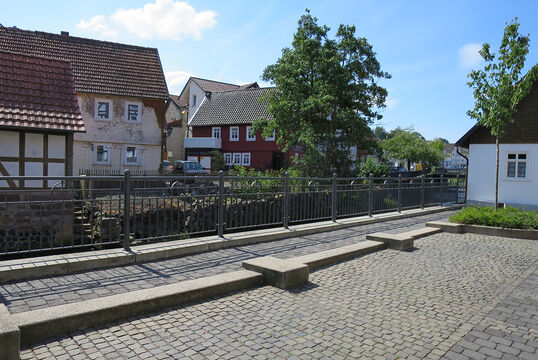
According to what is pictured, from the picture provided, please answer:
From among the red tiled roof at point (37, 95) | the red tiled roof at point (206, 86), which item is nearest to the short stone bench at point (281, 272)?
the red tiled roof at point (37, 95)

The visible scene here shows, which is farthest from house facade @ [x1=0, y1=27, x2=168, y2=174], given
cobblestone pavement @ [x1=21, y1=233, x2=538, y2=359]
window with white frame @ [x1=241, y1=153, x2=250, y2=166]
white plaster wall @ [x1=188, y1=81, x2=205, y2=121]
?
white plaster wall @ [x1=188, y1=81, x2=205, y2=121]

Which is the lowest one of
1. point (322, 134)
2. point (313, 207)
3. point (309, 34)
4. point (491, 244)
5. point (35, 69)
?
point (491, 244)

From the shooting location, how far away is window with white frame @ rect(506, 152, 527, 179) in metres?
20.2

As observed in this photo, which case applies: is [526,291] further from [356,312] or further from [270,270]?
[270,270]

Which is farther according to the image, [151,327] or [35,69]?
[35,69]

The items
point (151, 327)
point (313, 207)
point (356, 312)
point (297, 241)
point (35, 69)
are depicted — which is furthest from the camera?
point (35, 69)

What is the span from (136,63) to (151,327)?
28.4m

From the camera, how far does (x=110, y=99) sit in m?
27.7

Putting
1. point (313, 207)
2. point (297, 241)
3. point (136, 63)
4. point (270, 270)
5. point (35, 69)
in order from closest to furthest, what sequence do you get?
1. point (270, 270)
2. point (297, 241)
3. point (313, 207)
4. point (35, 69)
5. point (136, 63)

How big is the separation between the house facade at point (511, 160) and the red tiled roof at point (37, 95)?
1820 centimetres

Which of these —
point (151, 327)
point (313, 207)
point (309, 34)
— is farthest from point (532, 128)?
point (151, 327)

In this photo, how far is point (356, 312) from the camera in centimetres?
504

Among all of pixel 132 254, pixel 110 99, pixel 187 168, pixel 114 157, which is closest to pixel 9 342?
pixel 132 254

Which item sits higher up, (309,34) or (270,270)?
(309,34)
